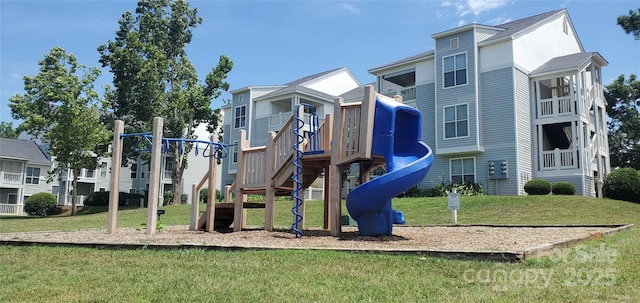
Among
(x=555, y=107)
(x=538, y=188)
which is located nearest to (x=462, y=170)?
(x=538, y=188)

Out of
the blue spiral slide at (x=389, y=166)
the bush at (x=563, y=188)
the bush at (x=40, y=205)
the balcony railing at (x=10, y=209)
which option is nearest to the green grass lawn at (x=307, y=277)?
the blue spiral slide at (x=389, y=166)

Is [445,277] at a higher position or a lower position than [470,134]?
lower

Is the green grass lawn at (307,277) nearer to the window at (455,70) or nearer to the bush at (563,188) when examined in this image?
the bush at (563,188)

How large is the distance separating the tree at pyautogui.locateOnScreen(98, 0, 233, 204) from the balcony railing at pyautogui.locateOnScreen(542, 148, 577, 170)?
80.7ft

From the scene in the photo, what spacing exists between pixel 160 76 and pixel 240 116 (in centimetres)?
694

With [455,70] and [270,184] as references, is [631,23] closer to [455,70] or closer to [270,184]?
[455,70]

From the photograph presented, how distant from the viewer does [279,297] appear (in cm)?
506

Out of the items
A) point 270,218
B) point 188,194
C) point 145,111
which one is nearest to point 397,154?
point 270,218

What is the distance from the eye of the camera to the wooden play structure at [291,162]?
11.0 m

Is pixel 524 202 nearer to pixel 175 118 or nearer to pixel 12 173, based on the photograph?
pixel 175 118

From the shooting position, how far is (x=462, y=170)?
28672 mm

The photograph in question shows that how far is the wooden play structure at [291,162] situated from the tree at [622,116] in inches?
1445

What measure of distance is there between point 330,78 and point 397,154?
3277 centimetres

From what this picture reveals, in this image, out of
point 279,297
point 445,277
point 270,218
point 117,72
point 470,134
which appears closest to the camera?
point 279,297
